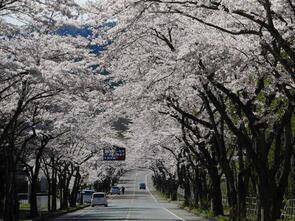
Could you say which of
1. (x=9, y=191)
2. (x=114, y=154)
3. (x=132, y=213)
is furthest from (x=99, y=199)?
(x=9, y=191)

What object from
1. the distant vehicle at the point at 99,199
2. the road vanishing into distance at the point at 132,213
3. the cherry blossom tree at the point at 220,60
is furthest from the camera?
the distant vehicle at the point at 99,199

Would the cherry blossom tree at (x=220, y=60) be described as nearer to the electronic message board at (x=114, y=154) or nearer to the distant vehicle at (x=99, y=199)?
the distant vehicle at (x=99, y=199)

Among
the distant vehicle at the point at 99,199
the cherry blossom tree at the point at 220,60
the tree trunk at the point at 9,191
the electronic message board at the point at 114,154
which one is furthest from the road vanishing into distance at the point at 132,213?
the cherry blossom tree at the point at 220,60

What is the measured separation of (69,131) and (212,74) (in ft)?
60.4

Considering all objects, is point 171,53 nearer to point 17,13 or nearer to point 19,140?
point 17,13

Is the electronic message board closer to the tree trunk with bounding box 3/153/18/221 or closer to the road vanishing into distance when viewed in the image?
the road vanishing into distance

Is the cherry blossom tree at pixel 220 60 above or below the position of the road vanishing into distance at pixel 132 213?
above

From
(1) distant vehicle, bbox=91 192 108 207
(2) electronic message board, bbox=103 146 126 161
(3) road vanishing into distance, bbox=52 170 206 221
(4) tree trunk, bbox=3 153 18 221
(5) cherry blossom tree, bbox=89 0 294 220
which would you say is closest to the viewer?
(5) cherry blossom tree, bbox=89 0 294 220

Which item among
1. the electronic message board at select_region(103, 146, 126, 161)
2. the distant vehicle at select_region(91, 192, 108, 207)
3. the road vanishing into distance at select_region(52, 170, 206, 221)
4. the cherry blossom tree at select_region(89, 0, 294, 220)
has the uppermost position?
the electronic message board at select_region(103, 146, 126, 161)

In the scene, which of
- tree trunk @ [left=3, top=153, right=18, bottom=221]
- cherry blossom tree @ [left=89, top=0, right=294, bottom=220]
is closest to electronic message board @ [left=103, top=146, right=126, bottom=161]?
tree trunk @ [left=3, top=153, right=18, bottom=221]

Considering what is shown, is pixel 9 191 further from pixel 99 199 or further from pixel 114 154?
pixel 114 154

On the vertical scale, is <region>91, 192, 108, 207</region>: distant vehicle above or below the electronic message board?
below

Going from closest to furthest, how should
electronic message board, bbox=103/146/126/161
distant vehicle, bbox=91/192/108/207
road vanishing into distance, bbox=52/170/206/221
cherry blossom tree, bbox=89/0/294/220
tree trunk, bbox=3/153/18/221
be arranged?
1. cherry blossom tree, bbox=89/0/294/220
2. tree trunk, bbox=3/153/18/221
3. road vanishing into distance, bbox=52/170/206/221
4. distant vehicle, bbox=91/192/108/207
5. electronic message board, bbox=103/146/126/161

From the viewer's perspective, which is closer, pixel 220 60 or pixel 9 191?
pixel 220 60
